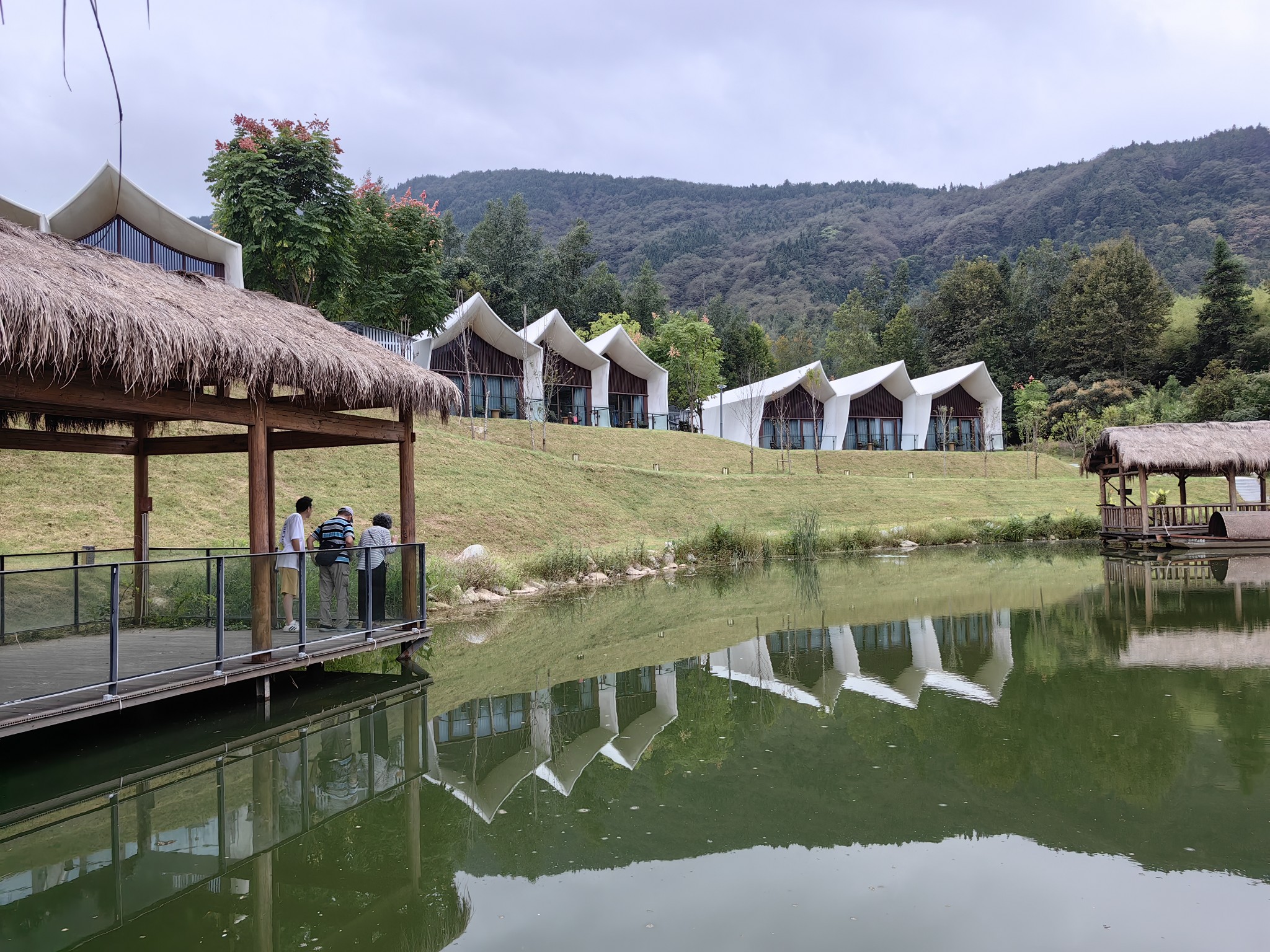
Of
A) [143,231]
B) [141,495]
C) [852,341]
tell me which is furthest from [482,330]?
[852,341]

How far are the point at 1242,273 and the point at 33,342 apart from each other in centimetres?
5851

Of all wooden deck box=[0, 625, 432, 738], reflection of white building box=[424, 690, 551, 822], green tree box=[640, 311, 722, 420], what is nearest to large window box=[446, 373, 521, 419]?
green tree box=[640, 311, 722, 420]

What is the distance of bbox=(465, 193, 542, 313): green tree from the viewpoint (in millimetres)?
52094

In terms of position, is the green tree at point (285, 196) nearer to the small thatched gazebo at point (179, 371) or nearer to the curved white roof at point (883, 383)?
the small thatched gazebo at point (179, 371)

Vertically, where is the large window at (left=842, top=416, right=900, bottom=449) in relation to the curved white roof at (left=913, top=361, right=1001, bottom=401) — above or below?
below

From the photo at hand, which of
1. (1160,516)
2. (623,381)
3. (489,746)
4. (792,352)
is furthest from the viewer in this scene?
(792,352)

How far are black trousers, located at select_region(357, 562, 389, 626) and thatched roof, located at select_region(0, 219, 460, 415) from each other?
5.91 feet

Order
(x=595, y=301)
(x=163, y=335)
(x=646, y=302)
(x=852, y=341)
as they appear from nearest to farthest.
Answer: (x=163, y=335)
(x=595, y=301)
(x=646, y=302)
(x=852, y=341)

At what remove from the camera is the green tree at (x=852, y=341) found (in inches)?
2464

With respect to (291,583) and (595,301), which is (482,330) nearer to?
(595,301)

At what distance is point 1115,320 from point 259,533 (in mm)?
55734

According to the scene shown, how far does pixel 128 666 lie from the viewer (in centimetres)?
688

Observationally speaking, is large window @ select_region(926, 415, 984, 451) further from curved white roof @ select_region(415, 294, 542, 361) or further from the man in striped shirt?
the man in striped shirt

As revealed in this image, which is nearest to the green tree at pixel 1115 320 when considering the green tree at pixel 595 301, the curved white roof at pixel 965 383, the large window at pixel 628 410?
the curved white roof at pixel 965 383
